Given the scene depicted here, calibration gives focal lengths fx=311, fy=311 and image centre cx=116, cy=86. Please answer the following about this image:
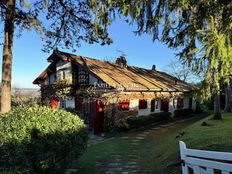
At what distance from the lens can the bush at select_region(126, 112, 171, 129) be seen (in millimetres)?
21283

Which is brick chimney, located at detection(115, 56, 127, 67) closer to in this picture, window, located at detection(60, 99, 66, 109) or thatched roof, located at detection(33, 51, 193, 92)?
thatched roof, located at detection(33, 51, 193, 92)

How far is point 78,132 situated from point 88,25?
236 inches

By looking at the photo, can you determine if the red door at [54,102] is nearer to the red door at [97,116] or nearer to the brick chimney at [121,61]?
the red door at [97,116]

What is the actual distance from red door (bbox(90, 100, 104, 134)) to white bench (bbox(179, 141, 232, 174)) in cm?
1648

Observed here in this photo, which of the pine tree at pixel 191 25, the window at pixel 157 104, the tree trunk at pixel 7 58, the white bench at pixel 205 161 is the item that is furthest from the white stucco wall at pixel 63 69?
the white bench at pixel 205 161

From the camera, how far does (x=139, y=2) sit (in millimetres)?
8211

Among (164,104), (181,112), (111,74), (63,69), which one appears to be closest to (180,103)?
(181,112)

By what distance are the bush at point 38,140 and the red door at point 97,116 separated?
11.9 meters

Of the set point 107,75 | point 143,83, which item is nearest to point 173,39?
point 107,75

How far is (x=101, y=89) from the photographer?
21.9m

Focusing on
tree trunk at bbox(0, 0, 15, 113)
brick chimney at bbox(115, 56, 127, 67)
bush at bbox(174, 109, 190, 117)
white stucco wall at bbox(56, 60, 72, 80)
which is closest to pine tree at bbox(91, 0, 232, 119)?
tree trunk at bbox(0, 0, 15, 113)

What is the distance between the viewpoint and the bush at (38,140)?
260 inches

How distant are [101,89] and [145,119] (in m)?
4.02

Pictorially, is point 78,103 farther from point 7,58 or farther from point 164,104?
point 7,58
